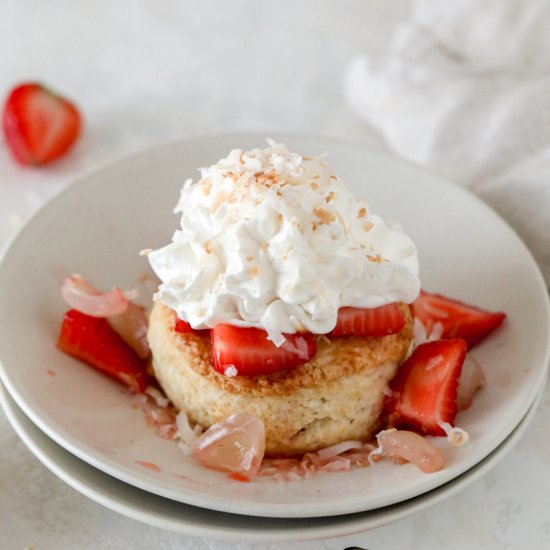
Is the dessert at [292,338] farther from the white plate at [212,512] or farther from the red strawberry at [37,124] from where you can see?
the red strawberry at [37,124]

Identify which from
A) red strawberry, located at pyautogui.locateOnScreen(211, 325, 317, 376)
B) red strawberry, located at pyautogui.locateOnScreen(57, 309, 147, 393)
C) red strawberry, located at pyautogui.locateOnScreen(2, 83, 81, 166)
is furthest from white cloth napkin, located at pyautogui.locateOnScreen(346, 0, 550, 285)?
red strawberry, located at pyautogui.locateOnScreen(57, 309, 147, 393)

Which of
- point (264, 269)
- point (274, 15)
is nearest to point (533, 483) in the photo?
point (264, 269)

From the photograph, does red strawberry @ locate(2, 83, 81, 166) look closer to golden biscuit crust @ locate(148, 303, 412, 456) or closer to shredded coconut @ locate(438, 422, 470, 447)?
golden biscuit crust @ locate(148, 303, 412, 456)

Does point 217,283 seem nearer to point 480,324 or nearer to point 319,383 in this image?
point 319,383

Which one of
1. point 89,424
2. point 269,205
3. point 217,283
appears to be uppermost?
point 269,205

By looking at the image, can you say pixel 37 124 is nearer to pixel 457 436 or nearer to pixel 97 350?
pixel 97 350

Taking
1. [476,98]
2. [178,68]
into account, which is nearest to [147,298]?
[476,98]
